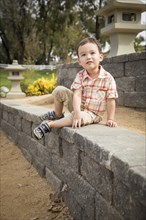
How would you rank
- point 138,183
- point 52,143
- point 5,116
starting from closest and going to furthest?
point 138,183 → point 52,143 → point 5,116

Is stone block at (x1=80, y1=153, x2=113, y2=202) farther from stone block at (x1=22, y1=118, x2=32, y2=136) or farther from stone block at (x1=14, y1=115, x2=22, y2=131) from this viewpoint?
stone block at (x1=14, y1=115, x2=22, y2=131)

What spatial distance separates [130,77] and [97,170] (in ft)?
11.7

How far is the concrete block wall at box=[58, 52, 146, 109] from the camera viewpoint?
5.20 m

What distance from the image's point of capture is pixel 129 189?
166cm

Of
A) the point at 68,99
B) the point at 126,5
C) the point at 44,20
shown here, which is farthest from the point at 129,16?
the point at 44,20

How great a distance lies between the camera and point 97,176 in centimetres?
216

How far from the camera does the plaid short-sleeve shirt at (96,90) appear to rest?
289 centimetres

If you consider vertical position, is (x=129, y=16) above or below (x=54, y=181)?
above

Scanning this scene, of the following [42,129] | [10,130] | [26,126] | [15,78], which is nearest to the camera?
[42,129]

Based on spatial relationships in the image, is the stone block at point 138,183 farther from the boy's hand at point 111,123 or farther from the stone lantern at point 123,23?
the stone lantern at point 123,23

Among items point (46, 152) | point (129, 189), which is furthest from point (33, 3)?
point (129, 189)

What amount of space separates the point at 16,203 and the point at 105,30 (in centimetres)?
589

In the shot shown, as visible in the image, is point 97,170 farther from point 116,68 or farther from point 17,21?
point 17,21

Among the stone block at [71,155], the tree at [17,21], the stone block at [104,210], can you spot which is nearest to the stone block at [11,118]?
the stone block at [71,155]
